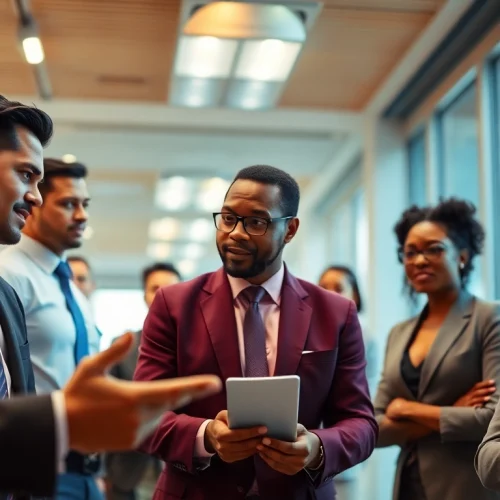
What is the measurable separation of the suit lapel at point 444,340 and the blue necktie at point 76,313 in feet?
4.39

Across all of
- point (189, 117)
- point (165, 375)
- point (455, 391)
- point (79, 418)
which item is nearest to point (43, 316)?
point (165, 375)

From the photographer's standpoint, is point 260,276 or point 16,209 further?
point 260,276

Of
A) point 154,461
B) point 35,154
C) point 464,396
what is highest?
point 35,154

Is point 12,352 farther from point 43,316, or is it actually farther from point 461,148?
point 461,148

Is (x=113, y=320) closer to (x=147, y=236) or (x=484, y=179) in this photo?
(x=147, y=236)

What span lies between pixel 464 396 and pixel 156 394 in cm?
214

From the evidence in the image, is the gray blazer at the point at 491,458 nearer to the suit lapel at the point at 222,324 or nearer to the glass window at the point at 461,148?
the suit lapel at the point at 222,324

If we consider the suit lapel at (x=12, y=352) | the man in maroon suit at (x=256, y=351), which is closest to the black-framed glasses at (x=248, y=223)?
the man in maroon suit at (x=256, y=351)

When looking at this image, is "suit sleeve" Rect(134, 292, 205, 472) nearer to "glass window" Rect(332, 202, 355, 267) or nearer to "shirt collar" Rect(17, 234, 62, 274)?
"shirt collar" Rect(17, 234, 62, 274)

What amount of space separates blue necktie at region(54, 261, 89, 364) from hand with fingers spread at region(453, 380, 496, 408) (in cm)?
148

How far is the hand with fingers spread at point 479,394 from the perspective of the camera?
3.10m

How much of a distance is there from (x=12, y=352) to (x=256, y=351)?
0.76m

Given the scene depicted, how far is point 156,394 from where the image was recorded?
131cm

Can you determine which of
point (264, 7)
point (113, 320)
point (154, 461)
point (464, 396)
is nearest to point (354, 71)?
point (264, 7)
